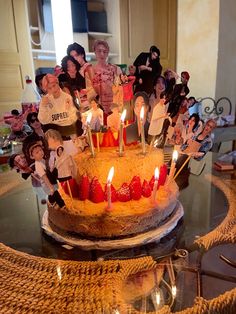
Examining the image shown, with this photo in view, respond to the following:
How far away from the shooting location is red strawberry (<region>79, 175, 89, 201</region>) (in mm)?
815

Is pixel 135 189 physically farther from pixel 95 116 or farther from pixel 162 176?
pixel 95 116

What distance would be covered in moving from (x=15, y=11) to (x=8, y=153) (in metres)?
1.55

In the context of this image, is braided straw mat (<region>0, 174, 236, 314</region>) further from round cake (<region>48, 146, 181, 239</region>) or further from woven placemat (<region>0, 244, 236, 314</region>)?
round cake (<region>48, 146, 181, 239</region>)

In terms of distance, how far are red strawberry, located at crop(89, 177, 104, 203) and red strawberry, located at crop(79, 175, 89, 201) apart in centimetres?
1

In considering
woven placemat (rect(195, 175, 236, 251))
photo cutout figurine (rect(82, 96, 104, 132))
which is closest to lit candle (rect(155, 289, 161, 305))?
woven placemat (rect(195, 175, 236, 251))

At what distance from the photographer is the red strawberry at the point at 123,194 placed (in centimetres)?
81

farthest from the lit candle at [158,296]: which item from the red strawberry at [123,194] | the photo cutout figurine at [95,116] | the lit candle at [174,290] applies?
the photo cutout figurine at [95,116]

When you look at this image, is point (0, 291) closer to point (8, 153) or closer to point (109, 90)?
point (109, 90)

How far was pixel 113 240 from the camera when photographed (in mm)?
760

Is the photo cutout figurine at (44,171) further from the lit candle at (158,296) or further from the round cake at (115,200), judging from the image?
the lit candle at (158,296)

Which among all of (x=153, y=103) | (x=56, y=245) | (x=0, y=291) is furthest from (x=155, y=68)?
(x=0, y=291)

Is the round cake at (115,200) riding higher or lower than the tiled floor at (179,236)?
higher

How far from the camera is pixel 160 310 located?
508 mm

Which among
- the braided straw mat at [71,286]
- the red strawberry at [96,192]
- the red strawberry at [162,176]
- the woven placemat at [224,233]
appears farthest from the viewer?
the red strawberry at [162,176]
